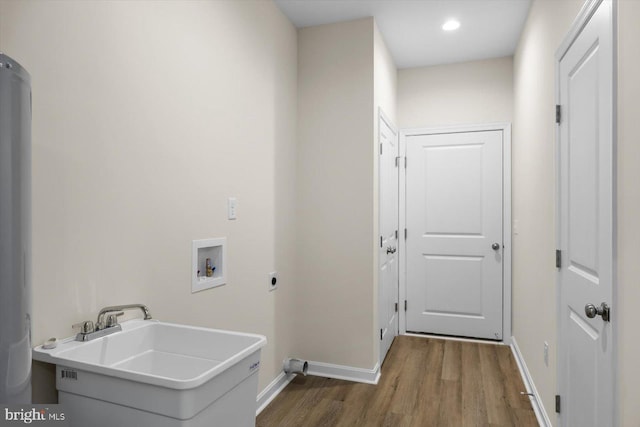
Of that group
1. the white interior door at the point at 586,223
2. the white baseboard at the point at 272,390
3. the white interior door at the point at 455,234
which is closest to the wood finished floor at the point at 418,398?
the white baseboard at the point at 272,390

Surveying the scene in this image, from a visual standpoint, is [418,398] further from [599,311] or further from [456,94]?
[456,94]

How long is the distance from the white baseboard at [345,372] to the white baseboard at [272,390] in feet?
0.60

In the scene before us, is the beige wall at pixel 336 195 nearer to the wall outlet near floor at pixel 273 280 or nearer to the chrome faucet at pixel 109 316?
the wall outlet near floor at pixel 273 280

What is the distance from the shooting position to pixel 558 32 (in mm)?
2023

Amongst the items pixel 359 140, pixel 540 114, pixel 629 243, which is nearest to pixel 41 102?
pixel 629 243

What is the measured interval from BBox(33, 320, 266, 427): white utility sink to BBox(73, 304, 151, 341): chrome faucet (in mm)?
25

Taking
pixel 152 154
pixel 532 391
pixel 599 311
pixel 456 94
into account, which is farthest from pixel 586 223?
pixel 456 94

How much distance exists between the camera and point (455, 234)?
3.98 meters

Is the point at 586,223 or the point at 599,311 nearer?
the point at 599,311

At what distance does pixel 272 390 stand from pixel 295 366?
0.24 metres

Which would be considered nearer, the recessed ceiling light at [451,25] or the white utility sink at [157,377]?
the white utility sink at [157,377]

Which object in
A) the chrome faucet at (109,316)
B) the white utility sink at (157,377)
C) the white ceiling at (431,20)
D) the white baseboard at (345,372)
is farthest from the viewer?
the white baseboard at (345,372)

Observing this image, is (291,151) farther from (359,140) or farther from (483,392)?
(483,392)

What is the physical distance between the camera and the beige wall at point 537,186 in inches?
84.3
